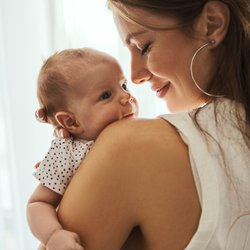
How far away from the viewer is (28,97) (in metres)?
2.02

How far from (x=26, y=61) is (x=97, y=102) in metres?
0.99

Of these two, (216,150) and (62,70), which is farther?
(62,70)

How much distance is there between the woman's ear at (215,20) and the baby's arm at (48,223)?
0.52 meters

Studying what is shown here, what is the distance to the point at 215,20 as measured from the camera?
1.03 m

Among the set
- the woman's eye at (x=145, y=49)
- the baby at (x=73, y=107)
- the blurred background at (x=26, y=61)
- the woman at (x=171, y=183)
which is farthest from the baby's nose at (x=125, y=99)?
the blurred background at (x=26, y=61)

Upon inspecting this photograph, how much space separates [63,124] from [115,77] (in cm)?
18

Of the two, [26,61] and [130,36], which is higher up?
[130,36]

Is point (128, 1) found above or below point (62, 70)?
above

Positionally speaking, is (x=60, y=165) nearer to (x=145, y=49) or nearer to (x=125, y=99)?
(x=125, y=99)

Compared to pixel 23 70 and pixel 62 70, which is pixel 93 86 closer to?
pixel 62 70

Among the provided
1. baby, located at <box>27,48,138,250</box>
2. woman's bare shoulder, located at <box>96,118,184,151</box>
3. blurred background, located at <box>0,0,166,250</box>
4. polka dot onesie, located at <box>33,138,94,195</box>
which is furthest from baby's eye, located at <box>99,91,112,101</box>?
blurred background, located at <box>0,0,166,250</box>

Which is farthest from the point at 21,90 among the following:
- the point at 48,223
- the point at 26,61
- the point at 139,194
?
the point at 139,194

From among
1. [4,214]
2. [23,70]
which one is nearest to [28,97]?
[23,70]

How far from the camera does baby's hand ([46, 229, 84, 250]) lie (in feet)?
2.78
